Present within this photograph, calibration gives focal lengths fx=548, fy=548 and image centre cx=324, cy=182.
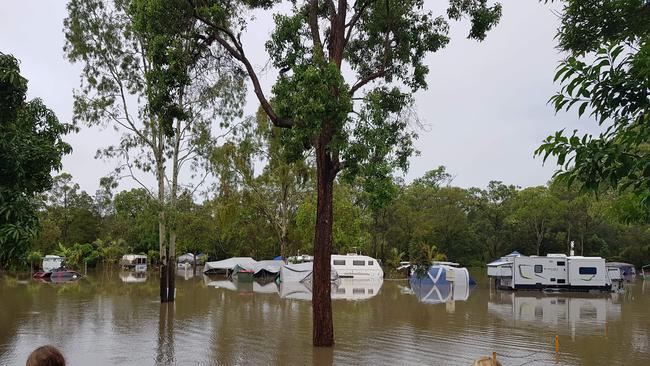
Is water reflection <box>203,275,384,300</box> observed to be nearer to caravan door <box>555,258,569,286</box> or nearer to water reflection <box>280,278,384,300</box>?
water reflection <box>280,278,384,300</box>

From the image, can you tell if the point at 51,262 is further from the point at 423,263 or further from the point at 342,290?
the point at 423,263

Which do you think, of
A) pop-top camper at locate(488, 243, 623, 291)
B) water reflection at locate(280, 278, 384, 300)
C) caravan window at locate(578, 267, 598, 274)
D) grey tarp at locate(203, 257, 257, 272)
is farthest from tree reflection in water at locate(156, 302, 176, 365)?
caravan window at locate(578, 267, 598, 274)

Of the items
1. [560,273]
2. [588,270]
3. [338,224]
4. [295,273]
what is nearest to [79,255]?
[295,273]

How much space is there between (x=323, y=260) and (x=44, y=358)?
1007 centimetres

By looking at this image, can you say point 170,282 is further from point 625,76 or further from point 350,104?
point 625,76

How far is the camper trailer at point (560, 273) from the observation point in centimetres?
3142

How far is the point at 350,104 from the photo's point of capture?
436 inches

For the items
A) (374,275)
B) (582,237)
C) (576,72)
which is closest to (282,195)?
(374,275)

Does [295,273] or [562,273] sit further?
[295,273]

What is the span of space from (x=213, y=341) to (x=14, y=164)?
8016mm

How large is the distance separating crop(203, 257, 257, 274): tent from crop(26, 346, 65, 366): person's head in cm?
4194

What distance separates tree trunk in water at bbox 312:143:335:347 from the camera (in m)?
12.3

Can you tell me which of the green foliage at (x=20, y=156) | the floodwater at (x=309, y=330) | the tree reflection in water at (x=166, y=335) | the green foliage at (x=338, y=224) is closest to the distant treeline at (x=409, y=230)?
the green foliage at (x=338, y=224)

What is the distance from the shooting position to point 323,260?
12.5 metres
